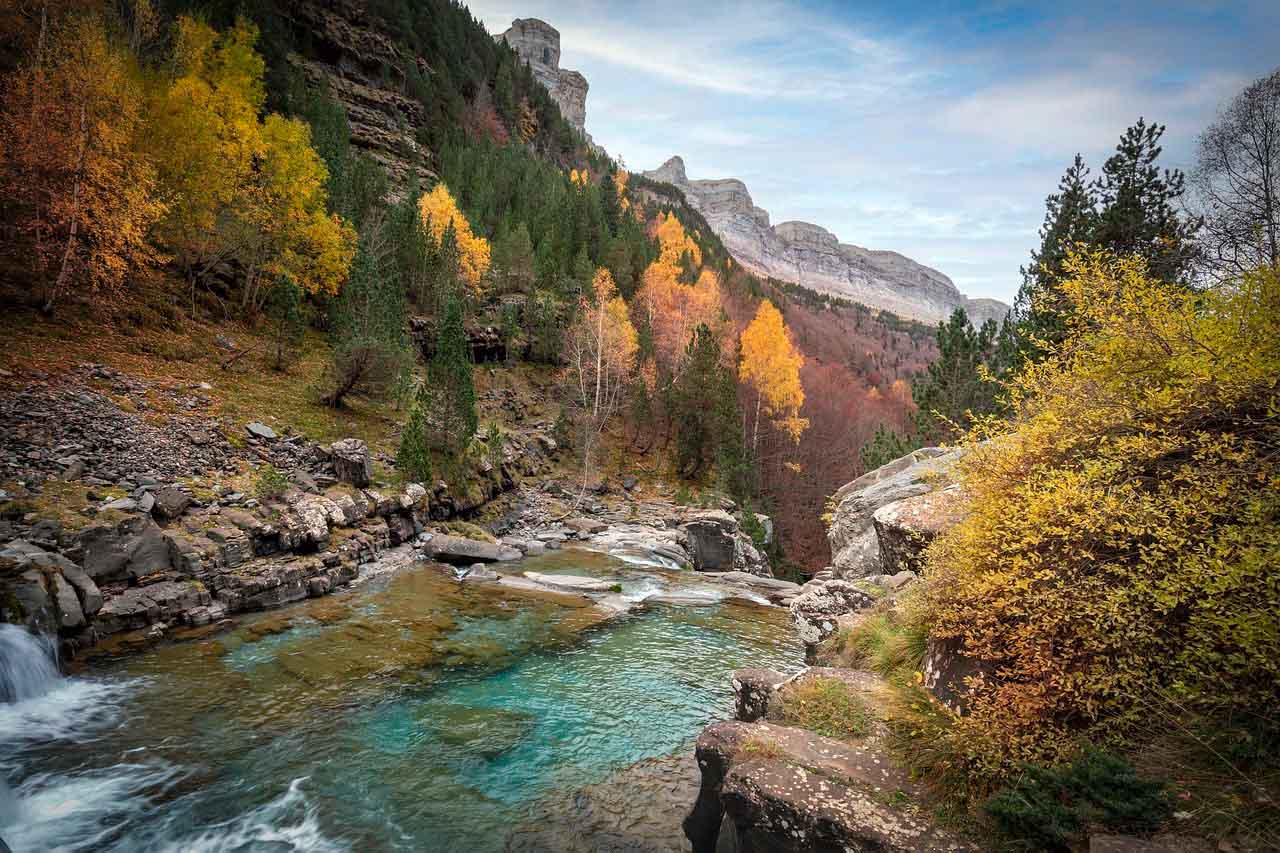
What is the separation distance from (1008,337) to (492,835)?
27796mm

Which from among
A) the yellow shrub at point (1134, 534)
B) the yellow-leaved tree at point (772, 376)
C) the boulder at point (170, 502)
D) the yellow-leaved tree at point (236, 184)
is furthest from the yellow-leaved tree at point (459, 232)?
the yellow shrub at point (1134, 534)

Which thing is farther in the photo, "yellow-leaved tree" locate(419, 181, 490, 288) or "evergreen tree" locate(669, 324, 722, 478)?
"yellow-leaved tree" locate(419, 181, 490, 288)

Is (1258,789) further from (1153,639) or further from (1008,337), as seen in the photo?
(1008,337)

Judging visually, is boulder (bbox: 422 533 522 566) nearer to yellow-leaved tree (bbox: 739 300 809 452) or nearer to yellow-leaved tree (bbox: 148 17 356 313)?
yellow-leaved tree (bbox: 148 17 356 313)

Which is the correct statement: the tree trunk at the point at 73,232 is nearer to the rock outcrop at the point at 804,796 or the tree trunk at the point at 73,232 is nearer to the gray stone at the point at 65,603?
the gray stone at the point at 65,603

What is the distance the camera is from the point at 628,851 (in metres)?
6.62

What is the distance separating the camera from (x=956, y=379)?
28125mm

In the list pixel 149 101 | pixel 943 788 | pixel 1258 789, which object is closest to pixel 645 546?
pixel 943 788

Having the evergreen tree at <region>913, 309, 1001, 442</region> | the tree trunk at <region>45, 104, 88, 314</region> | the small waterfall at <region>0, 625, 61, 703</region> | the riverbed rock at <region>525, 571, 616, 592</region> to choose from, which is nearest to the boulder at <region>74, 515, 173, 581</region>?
the small waterfall at <region>0, 625, 61, 703</region>

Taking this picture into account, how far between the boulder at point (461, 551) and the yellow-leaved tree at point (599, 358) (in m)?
13.4

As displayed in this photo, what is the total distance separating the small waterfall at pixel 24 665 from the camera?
8.38m

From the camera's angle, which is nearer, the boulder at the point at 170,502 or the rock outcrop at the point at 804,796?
the rock outcrop at the point at 804,796

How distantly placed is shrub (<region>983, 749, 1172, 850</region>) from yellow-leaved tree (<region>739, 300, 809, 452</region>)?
122 ft

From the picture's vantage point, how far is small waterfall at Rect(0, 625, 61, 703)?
8375 millimetres
